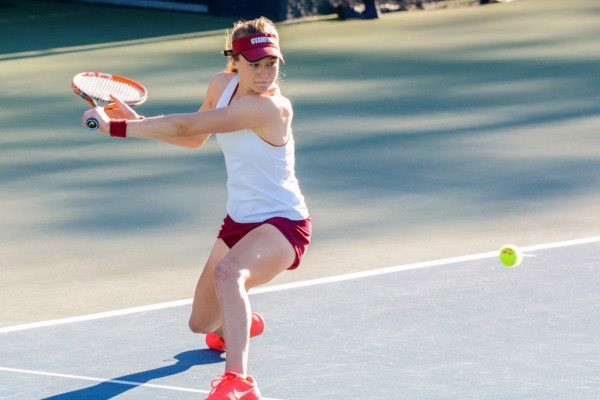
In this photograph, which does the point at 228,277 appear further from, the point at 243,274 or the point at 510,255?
the point at 510,255

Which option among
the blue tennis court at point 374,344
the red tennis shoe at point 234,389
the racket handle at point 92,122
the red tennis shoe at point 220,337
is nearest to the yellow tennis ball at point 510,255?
the blue tennis court at point 374,344

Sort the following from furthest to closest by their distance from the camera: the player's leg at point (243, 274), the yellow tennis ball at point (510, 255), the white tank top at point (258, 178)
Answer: the yellow tennis ball at point (510, 255) → the white tank top at point (258, 178) → the player's leg at point (243, 274)

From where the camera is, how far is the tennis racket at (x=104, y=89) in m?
5.92

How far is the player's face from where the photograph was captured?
18.0 ft

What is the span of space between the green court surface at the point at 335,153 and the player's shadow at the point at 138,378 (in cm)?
90

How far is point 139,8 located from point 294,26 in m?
2.73

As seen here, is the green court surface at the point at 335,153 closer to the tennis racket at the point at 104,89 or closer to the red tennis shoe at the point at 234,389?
the tennis racket at the point at 104,89

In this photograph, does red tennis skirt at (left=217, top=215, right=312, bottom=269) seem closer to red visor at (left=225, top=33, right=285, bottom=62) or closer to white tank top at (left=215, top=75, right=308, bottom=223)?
white tank top at (left=215, top=75, right=308, bottom=223)

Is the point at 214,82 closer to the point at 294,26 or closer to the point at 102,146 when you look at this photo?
the point at 102,146

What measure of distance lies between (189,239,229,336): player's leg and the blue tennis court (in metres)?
0.15

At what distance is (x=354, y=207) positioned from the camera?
8531 millimetres

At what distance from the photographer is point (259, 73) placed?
5.50m

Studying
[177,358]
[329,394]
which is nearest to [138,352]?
[177,358]

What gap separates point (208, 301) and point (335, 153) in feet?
14.4
